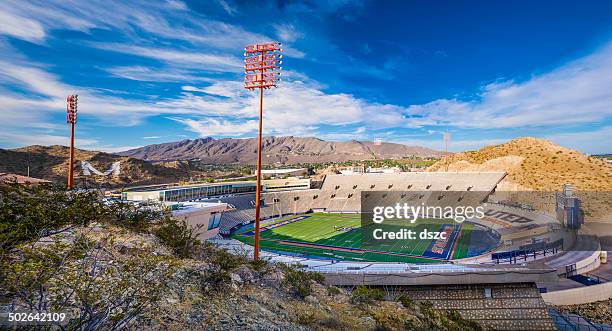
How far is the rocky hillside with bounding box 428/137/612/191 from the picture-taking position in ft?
171

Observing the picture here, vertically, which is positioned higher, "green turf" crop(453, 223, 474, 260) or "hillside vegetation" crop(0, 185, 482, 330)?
"hillside vegetation" crop(0, 185, 482, 330)

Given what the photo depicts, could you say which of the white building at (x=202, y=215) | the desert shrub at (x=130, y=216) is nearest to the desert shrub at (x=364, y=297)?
the desert shrub at (x=130, y=216)

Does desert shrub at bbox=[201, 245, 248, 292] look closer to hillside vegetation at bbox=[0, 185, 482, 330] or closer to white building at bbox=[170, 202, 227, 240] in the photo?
hillside vegetation at bbox=[0, 185, 482, 330]

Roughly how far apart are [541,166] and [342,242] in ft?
165

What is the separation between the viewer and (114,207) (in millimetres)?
10625

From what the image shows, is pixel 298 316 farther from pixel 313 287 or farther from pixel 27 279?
pixel 27 279

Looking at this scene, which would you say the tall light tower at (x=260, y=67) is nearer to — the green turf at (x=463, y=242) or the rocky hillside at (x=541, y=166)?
the green turf at (x=463, y=242)

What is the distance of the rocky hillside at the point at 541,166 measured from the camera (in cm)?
5209

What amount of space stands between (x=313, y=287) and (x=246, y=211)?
3750cm

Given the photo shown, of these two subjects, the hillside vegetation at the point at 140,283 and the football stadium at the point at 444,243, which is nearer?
the hillside vegetation at the point at 140,283

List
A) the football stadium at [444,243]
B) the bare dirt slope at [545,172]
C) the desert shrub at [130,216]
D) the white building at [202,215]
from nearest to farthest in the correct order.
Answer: the desert shrub at [130,216], the football stadium at [444,243], the white building at [202,215], the bare dirt slope at [545,172]

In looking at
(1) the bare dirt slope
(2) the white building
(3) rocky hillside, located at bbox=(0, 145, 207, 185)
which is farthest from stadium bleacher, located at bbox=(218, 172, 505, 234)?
(3) rocky hillside, located at bbox=(0, 145, 207, 185)

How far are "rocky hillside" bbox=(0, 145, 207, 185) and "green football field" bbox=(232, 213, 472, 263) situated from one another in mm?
34133

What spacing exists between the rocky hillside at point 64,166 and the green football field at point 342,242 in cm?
3413
